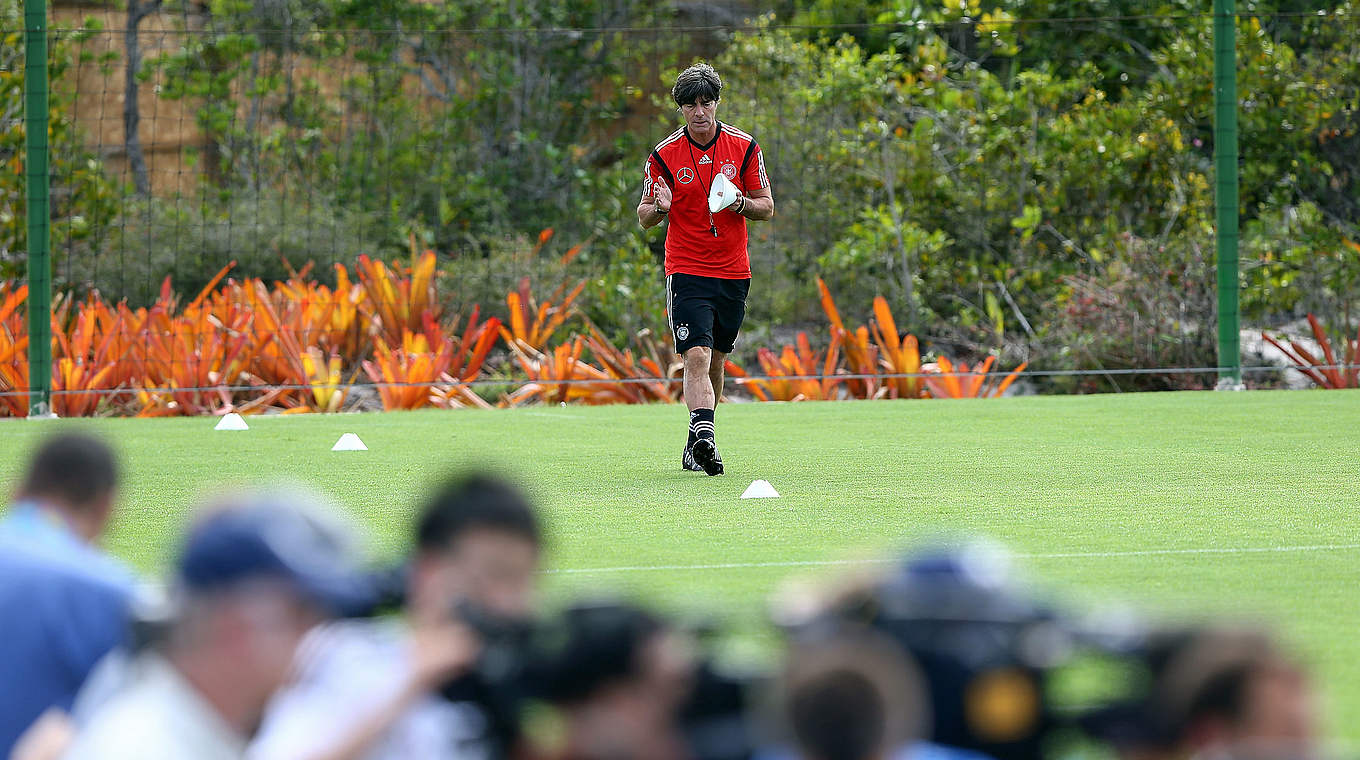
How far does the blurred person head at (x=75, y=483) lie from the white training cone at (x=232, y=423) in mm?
7207

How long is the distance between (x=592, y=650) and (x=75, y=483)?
3.90 ft

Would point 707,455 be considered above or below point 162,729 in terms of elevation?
below

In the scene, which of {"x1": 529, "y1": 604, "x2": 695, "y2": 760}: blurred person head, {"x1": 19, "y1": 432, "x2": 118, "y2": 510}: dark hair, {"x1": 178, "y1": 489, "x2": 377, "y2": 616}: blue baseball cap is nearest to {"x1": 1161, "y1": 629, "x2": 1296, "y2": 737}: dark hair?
{"x1": 529, "y1": 604, "x2": 695, "y2": 760}: blurred person head

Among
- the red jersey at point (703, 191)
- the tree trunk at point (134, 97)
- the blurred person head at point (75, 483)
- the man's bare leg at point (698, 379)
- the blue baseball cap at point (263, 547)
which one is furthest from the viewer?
the tree trunk at point (134, 97)

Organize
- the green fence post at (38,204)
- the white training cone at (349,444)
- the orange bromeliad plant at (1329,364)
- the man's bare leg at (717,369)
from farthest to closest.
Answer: the orange bromeliad plant at (1329,364) < the green fence post at (38,204) < the white training cone at (349,444) < the man's bare leg at (717,369)

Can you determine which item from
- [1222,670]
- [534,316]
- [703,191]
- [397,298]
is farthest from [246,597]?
[534,316]

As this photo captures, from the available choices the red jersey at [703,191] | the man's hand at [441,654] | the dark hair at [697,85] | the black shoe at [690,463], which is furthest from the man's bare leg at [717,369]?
the man's hand at [441,654]

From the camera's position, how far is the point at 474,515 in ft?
6.98

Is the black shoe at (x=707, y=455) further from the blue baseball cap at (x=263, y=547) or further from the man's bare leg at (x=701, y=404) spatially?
the blue baseball cap at (x=263, y=547)

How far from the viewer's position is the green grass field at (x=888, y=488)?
183 inches

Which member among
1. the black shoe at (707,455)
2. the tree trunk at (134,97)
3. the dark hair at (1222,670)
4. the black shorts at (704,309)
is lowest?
the black shoe at (707,455)

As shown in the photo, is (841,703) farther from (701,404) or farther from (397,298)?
(397,298)

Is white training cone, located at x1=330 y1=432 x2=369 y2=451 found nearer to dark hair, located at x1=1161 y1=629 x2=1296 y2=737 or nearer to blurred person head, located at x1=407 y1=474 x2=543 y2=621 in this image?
blurred person head, located at x1=407 y1=474 x2=543 y2=621

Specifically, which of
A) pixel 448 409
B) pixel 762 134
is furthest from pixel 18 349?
pixel 762 134
